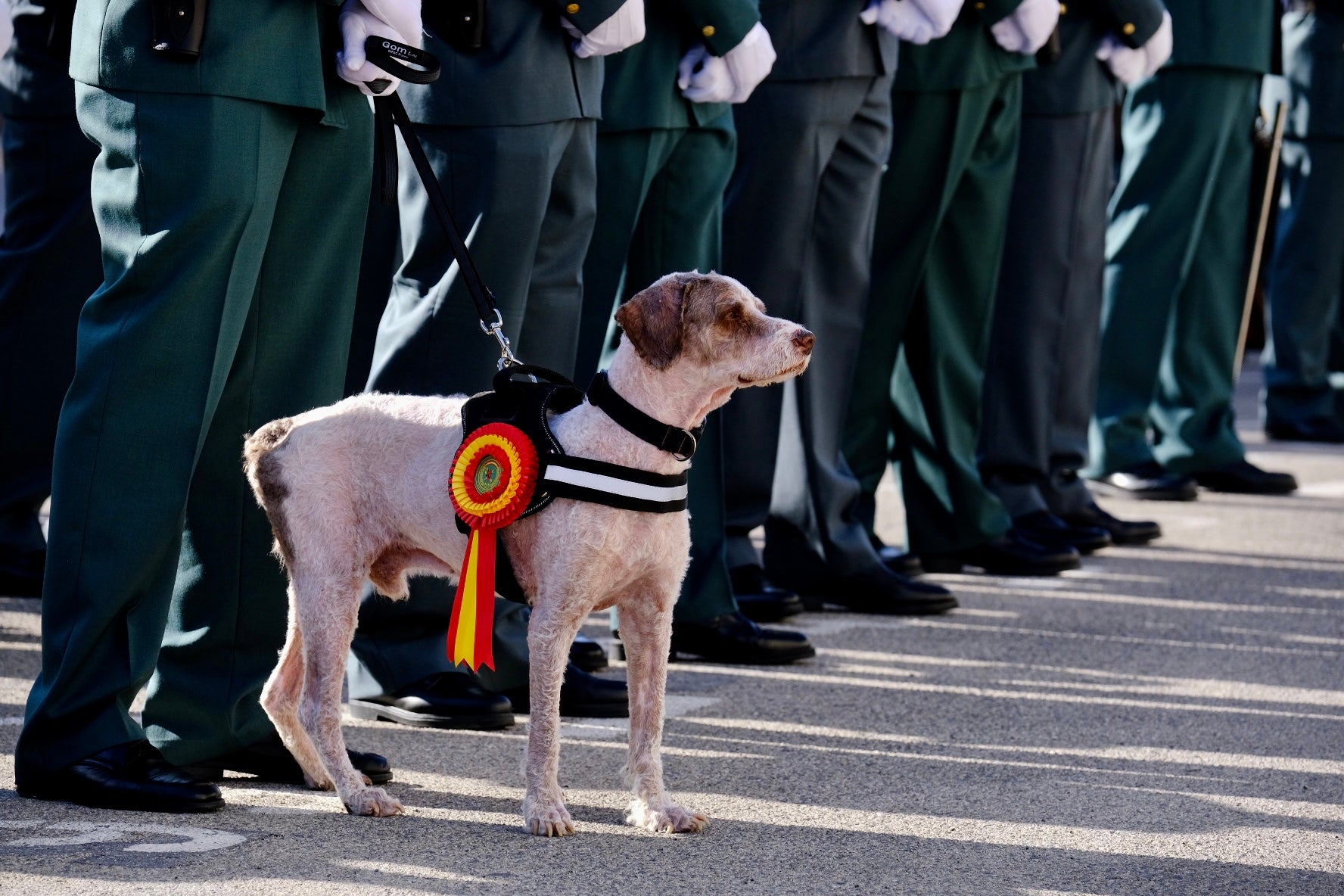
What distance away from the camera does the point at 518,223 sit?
4.24 meters

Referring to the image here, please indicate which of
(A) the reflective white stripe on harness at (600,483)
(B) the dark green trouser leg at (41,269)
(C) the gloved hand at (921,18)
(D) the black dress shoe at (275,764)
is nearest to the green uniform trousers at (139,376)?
(D) the black dress shoe at (275,764)

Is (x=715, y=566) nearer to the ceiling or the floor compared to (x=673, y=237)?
nearer to the floor

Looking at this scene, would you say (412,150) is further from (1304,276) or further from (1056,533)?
(1304,276)

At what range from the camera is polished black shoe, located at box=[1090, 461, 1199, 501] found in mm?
8562

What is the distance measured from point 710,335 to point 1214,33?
198 inches

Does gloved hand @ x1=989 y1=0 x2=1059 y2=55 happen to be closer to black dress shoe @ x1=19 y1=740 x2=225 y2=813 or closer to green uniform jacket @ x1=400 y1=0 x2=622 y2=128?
green uniform jacket @ x1=400 y1=0 x2=622 y2=128

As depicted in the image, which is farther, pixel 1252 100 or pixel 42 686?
pixel 1252 100

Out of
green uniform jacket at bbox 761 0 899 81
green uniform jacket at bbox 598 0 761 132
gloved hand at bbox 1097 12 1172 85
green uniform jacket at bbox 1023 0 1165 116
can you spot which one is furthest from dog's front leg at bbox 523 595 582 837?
gloved hand at bbox 1097 12 1172 85

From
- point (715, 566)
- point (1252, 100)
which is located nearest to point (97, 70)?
point (715, 566)

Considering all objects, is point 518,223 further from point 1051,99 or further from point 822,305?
point 1051,99

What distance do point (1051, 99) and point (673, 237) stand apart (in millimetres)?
2394

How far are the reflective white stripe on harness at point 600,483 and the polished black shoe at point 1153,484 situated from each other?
5.50 meters

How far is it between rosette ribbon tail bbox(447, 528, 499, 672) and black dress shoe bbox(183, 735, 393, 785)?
0.37 meters

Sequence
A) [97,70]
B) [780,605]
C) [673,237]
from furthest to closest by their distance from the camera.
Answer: [780,605] < [673,237] < [97,70]
